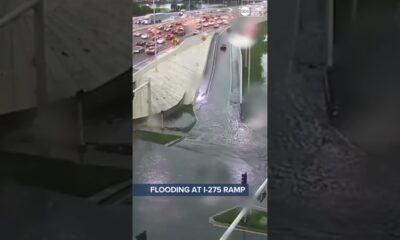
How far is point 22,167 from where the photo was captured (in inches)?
124

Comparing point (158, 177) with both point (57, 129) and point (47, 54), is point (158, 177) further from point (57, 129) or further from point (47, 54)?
point (47, 54)

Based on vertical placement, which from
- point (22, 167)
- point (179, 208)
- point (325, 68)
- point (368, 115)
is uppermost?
point (325, 68)

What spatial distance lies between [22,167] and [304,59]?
1.46 meters

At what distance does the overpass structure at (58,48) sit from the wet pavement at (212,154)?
42 centimetres

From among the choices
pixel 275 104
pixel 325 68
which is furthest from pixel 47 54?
pixel 325 68

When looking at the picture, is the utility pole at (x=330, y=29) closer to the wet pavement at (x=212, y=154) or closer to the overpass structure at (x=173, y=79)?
the wet pavement at (x=212, y=154)

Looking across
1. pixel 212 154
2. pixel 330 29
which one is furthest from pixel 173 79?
pixel 330 29

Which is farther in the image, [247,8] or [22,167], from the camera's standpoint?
[22,167]
